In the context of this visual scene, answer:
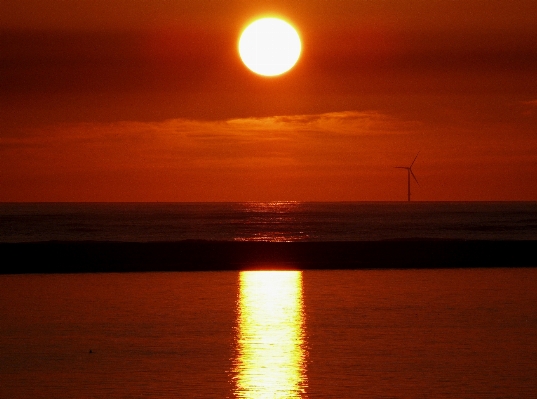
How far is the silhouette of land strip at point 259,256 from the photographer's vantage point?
129 ft

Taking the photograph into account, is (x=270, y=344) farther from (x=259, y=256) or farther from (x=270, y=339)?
(x=259, y=256)

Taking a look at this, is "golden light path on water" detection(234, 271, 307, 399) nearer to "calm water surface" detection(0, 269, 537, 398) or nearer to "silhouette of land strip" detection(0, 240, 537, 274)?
"calm water surface" detection(0, 269, 537, 398)

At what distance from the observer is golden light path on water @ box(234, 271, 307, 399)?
46.9 feet

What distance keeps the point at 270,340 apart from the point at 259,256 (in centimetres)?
2574

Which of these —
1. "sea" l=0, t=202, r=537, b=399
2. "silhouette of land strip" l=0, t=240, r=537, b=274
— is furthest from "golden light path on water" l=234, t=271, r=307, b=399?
"silhouette of land strip" l=0, t=240, r=537, b=274

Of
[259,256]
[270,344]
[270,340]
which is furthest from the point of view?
[259,256]

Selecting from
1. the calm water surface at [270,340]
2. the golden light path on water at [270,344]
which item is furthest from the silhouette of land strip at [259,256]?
the golden light path on water at [270,344]

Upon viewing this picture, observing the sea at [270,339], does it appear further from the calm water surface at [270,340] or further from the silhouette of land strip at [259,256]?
the silhouette of land strip at [259,256]

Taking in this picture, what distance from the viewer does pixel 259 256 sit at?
4428cm

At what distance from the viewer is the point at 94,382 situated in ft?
48.2

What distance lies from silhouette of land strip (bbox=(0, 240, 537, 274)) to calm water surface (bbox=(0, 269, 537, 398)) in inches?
338

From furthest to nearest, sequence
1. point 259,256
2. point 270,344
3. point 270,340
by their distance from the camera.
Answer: point 259,256
point 270,340
point 270,344

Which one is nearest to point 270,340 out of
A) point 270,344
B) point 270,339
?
point 270,339

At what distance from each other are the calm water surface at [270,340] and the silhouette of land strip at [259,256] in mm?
8593
